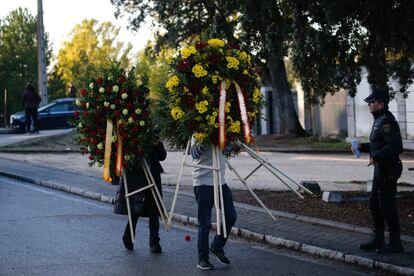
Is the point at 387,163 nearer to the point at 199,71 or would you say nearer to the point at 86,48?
the point at 199,71

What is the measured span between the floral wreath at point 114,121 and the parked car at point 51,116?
26717mm

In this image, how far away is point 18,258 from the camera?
27.7 ft

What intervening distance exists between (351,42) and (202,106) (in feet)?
16.7

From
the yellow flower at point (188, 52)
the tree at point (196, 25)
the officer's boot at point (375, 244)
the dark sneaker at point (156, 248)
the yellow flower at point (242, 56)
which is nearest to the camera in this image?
the yellow flower at point (188, 52)

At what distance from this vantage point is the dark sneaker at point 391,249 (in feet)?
26.6

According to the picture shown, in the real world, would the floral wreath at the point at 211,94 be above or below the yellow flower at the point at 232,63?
below

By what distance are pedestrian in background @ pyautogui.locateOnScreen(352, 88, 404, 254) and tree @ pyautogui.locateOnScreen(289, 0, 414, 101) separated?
9.82ft

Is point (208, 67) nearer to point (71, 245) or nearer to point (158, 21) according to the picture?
point (71, 245)

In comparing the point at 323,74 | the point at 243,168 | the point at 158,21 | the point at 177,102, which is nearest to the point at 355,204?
the point at 323,74

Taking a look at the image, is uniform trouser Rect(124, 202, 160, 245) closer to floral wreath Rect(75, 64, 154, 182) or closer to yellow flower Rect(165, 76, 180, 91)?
floral wreath Rect(75, 64, 154, 182)

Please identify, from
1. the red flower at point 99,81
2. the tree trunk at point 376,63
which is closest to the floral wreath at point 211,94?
the red flower at point 99,81

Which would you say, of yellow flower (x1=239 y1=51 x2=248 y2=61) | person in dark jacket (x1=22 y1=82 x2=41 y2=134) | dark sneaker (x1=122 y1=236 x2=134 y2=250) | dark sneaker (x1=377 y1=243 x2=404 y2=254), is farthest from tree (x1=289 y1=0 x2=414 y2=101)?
person in dark jacket (x1=22 y1=82 x2=41 y2=134)

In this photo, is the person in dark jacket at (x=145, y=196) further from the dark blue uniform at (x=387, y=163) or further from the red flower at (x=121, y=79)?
the dark blue uniform at (x=387, y=163)

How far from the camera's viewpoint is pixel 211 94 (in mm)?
7762
